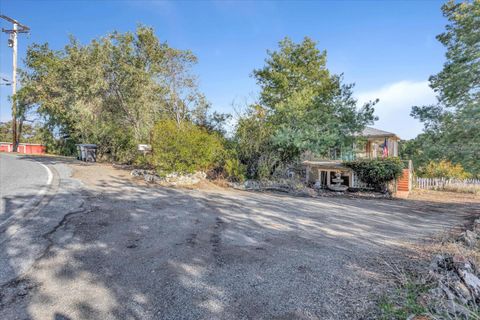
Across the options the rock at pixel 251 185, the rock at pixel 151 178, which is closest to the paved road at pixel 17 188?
the rock at pixel 151 178

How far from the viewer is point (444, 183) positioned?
1762cm

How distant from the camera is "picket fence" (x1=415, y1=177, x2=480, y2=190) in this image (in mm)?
16641

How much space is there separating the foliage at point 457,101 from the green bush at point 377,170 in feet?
11.0

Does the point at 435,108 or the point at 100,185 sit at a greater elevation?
the point at 435,108

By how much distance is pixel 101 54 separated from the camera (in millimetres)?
12391

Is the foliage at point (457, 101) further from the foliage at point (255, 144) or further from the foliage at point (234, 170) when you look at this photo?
the foliage at point (234, 170)

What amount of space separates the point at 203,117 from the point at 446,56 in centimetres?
1203

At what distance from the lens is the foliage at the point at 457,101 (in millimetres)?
8133

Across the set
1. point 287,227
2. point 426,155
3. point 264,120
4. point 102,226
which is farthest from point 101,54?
point 426,155

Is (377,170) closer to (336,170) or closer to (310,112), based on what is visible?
(336,170)

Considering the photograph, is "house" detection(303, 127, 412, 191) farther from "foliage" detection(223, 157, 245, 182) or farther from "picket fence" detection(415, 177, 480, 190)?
"foliage" detection(223, 157, 245, 182)

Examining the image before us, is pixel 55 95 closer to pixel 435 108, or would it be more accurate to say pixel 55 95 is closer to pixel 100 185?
pixel 100 185

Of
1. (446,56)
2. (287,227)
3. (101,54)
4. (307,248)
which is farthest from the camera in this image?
(101,54)

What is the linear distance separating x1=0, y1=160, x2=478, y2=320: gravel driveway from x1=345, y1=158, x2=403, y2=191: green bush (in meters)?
6.20
